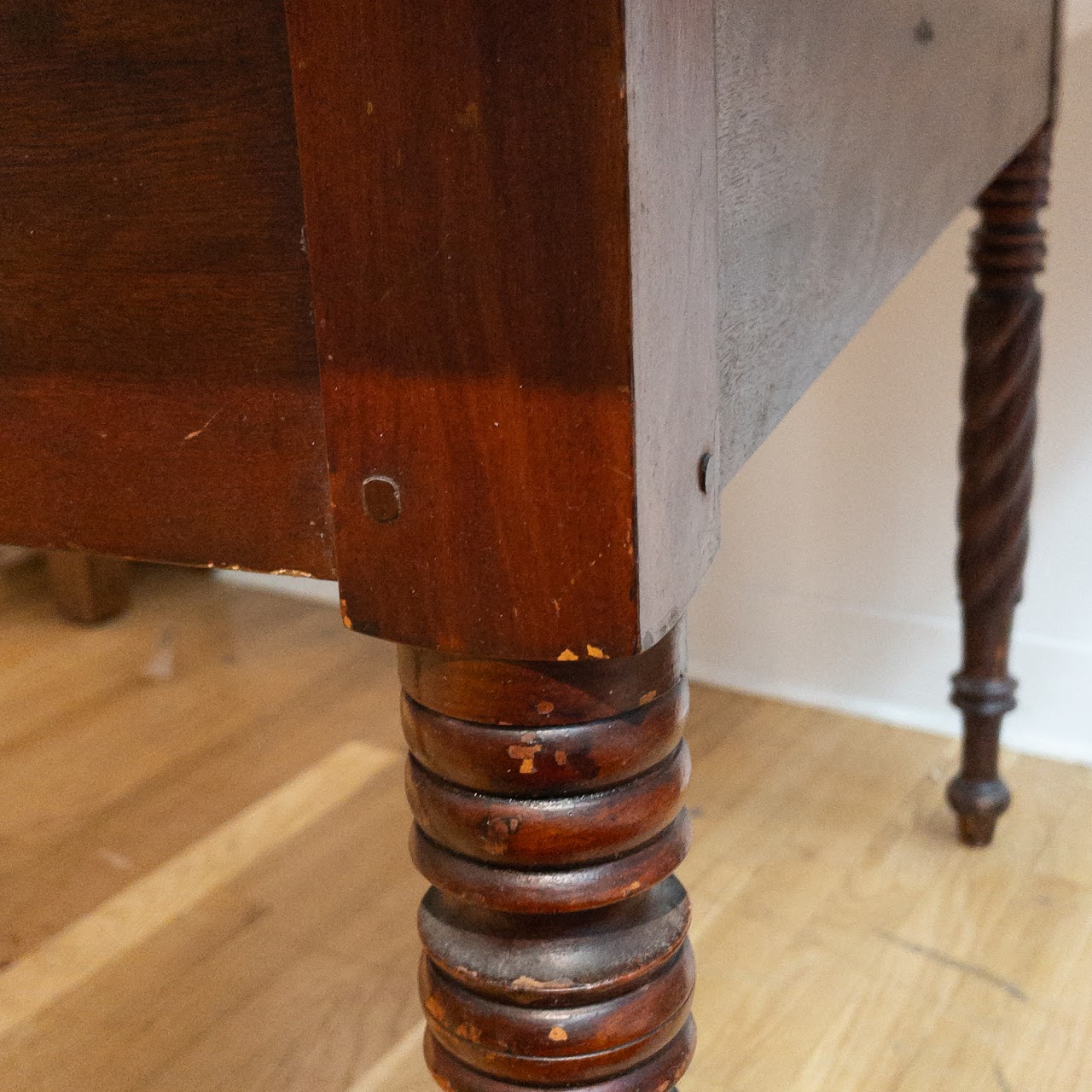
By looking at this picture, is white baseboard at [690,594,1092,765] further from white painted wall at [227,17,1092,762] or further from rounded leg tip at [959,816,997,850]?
rounded leg tip at [959,816,997,850]

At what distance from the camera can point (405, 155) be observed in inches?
11.0

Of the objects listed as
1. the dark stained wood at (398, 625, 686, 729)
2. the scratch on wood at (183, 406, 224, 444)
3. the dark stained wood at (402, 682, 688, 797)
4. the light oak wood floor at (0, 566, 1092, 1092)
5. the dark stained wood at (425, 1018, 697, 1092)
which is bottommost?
the light oak wood floor at (0, 566, 1092, 1092)

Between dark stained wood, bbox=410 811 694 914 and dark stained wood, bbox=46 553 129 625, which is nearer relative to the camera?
dark stained wood, bbox=410 811 694 914

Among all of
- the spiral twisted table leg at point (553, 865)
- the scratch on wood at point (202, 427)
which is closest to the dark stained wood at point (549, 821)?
the spiral twisted table leg at point (553, 865)

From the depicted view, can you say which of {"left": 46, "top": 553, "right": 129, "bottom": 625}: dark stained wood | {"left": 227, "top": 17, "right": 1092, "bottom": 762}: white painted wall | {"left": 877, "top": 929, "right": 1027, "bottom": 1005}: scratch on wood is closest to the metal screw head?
{"left": 877, "top": 929, "right": 1027, "bottom": 1005}: scratch on wood

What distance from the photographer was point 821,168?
45 centimetres

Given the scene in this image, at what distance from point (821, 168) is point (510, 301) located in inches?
8.3

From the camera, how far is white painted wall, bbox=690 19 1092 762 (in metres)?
1.18

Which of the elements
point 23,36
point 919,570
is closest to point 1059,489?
point 919,570

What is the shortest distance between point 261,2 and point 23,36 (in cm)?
8

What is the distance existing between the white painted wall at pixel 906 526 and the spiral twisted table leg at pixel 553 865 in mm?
940

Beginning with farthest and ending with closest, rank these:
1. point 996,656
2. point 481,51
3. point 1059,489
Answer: point 1059,489
point 996,656
point 481,51

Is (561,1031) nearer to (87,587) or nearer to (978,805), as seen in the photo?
(978,805)

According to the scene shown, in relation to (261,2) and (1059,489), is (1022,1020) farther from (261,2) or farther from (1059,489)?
(261,2)
